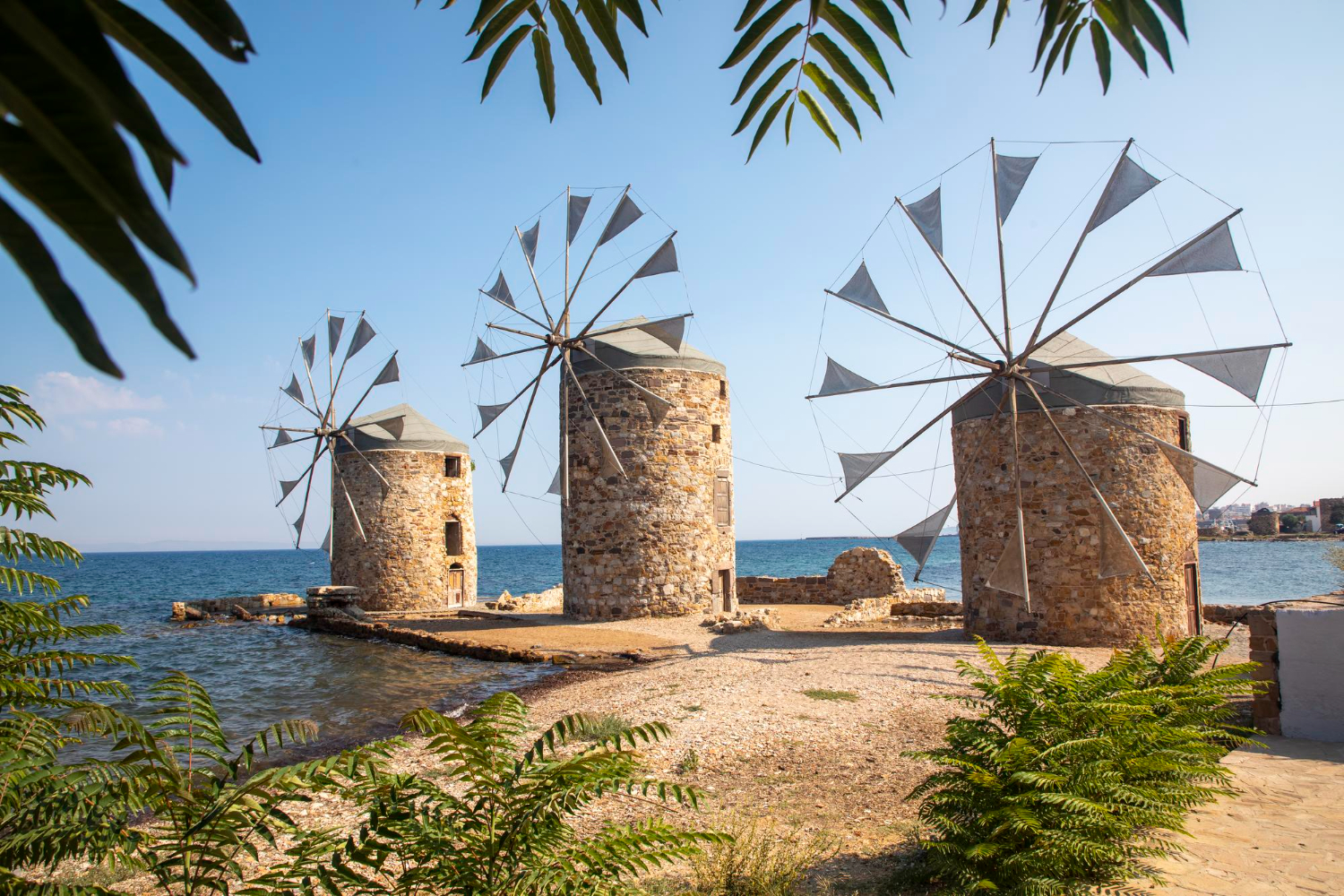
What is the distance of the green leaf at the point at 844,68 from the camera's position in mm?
1600

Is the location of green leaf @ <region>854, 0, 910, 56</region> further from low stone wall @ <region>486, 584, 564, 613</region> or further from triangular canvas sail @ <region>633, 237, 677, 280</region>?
low stone wall @ <region>486, 584, 564, 613</region>

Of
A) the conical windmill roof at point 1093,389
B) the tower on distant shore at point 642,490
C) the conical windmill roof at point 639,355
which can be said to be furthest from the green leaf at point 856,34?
the conical windmill roof at point 639,355

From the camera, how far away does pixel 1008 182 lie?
11516 millimetres

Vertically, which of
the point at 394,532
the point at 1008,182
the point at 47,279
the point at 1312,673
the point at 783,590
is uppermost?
the point at 1008,182

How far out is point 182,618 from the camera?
2734cm

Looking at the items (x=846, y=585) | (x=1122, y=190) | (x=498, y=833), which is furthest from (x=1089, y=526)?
(x=846, y=585)

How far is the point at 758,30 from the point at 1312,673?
8.18m

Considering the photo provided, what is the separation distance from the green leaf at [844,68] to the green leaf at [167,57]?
1.24 meters

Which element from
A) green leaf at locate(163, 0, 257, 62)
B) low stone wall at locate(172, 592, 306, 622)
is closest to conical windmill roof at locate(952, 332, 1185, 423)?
green leaf at locate(163, 0, 257, 62)

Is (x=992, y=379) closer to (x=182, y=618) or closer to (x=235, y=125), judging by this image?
(x=235, y=125)

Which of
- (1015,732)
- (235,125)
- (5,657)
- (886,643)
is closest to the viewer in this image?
(235,125)

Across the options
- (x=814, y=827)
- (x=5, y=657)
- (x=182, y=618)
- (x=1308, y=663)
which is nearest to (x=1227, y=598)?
(x=1308, y=663)

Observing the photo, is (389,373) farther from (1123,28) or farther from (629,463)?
(1123,28)

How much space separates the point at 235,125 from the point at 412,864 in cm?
532
